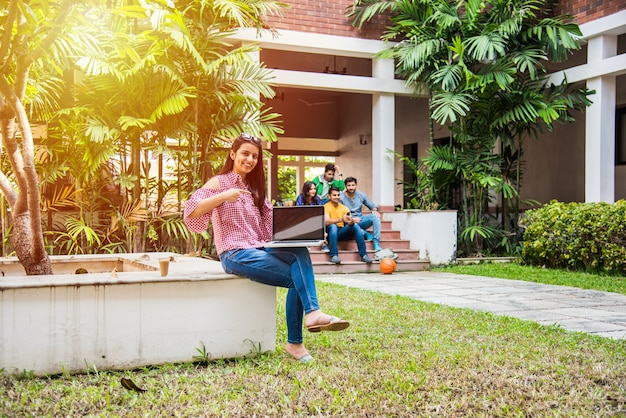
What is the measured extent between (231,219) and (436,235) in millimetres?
6408

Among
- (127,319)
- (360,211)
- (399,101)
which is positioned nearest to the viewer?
(127,319)

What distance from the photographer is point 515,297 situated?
650cm

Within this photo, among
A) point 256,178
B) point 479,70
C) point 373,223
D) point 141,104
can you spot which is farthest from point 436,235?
point 256,178

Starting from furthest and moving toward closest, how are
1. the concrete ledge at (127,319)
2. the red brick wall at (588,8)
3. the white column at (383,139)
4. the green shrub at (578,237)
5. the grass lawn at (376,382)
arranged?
the white column at (383,139)
the red brick wall at (588,8)
the green shrub at (578,237)
the concrete ledge at (127,319)
the grass lawn at (376,382)

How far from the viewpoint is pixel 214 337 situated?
369 centimetres

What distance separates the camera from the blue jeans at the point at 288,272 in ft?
11.9

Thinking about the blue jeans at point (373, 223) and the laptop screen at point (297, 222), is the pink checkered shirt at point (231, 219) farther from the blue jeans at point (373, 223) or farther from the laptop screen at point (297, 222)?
the blue jeans at point (373, 223)

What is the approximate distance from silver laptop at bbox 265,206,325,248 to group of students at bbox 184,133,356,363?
71 millimetres

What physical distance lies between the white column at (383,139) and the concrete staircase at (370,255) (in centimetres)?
49

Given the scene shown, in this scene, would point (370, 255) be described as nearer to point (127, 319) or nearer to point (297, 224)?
point (297, 224)

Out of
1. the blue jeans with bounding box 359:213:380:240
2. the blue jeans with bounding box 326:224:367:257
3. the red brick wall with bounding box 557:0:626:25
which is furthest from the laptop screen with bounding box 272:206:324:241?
the red brick wall with bounding box 557:0:626:25

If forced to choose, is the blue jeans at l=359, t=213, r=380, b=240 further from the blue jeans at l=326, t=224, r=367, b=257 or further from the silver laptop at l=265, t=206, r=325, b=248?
the silver laptop at l=265, t=206, r=325, b=248

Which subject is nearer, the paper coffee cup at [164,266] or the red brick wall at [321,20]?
the paper coffee cup at [164,266]

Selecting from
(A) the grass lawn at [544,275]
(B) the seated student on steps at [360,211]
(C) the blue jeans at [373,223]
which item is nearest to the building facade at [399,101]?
(B) the seated student on steps at [360,211]
